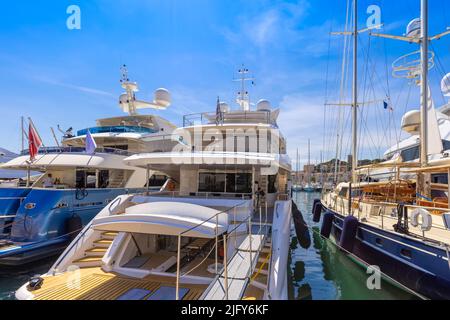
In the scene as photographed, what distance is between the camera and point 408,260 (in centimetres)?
815

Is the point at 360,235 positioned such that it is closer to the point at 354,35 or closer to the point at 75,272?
the point at 75,272

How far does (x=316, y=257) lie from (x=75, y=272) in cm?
1159

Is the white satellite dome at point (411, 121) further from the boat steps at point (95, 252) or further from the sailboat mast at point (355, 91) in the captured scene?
the boat steps at point (95, 252)

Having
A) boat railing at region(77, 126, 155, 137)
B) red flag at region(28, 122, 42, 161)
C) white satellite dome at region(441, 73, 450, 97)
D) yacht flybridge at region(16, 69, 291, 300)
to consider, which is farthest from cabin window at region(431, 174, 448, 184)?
red flag at region(28, 122, 42, 161)

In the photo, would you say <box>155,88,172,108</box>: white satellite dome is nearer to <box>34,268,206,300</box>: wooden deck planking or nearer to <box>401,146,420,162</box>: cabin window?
<box>34,268,206,300</box>: wooden deck planking

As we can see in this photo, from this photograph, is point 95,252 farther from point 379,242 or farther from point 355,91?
point 355,91

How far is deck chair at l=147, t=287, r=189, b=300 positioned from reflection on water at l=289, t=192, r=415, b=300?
4.22m

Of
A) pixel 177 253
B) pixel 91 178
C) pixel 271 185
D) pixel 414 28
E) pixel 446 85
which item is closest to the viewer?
pixel 177 253

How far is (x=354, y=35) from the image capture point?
20984mm

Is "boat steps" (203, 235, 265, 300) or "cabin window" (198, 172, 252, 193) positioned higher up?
"cabin window" (198, 172, 252, 193)

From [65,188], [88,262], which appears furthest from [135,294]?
[65,188]

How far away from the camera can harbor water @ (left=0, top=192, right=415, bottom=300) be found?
9.01 metres

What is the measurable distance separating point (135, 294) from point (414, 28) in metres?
23.7
